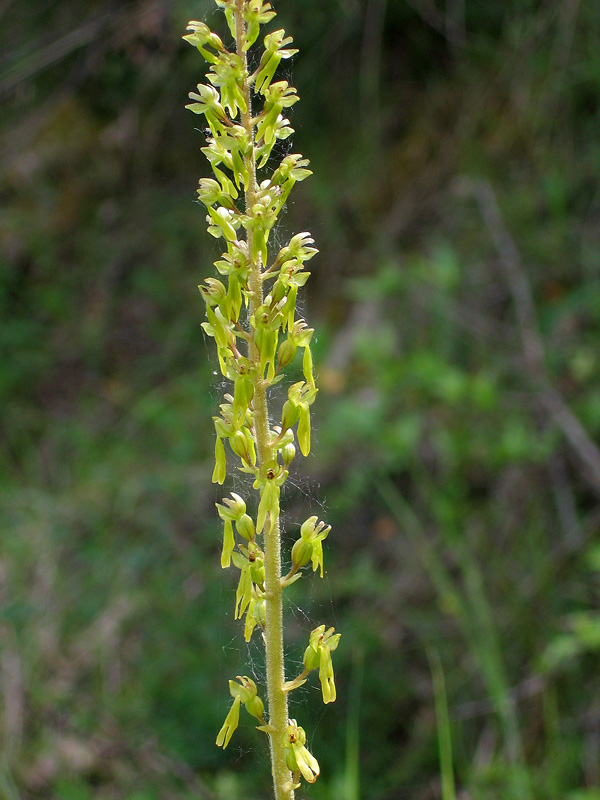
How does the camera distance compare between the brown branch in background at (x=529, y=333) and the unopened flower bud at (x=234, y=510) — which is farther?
the brown branch in background at (x=529, y=333)

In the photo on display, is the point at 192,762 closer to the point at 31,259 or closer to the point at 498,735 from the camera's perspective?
the point at 498,735

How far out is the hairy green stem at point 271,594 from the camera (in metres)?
1.11

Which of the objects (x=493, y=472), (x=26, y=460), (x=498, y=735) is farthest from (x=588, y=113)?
(x=26, y=460)

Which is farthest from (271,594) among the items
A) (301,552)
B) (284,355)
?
(284,355)

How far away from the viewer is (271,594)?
1110 mm

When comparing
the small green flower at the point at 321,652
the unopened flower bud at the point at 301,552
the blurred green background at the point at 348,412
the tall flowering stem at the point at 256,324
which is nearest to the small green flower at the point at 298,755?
the tall flowering stem at the point at 256,324

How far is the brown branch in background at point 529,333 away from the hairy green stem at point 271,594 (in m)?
2.32

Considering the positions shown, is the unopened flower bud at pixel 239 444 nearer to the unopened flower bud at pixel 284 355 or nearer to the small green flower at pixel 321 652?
the unopened flower bud at pixel 284 355

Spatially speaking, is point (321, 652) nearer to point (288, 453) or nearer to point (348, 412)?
point (288, 453)

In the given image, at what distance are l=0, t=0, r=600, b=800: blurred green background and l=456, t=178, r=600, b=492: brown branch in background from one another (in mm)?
19

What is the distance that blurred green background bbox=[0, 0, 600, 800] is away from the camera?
9.24 feet

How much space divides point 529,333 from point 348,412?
1.01m

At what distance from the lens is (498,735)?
272 cm

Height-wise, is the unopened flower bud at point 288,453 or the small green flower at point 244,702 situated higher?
the unopened flower bud at point 288,453
